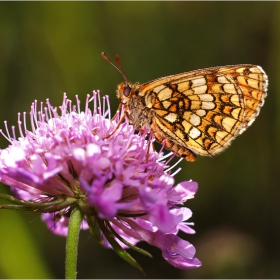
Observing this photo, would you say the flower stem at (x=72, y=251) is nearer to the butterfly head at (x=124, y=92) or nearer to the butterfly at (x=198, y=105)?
the butterfly at (x=198, y=105)

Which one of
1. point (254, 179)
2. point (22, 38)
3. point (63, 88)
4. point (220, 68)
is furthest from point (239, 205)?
point (22, 38)

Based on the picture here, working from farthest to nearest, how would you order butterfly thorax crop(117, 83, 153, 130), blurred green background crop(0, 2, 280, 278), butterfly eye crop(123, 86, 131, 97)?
blurred green background crop(0, 2, 280, 278)
butterfly eye crop(123, 86, 131, 97)
butterfly thorax crop(117, 83, 153, 130)

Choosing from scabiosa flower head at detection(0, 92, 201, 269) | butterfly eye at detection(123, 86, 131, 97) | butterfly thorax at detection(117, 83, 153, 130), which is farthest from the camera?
butterfly eye at detection(123, 86, 131, 97)

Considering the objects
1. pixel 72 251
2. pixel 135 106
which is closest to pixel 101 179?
pixel 72 251

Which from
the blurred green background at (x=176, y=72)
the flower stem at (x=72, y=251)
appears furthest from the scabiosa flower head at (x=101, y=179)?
the blurred green background at (x=176, y=72)

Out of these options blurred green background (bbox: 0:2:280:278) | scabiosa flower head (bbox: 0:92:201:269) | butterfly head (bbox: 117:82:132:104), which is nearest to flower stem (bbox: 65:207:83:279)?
scabiosa flower head (bbox: 0:92:201:269)

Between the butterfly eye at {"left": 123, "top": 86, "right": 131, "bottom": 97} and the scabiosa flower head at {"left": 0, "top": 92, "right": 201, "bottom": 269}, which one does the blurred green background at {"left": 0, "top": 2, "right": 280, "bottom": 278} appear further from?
the scabiosa flower head at {"left": 0, "top": 92, "right": 201, "bottom": 269}

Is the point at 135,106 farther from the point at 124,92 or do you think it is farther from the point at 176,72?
Result: the point at 176,72
